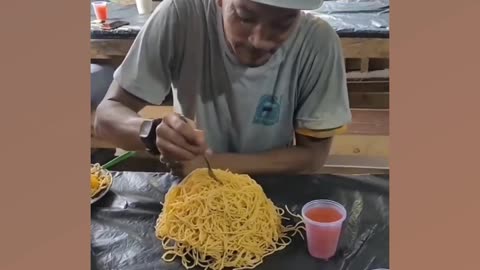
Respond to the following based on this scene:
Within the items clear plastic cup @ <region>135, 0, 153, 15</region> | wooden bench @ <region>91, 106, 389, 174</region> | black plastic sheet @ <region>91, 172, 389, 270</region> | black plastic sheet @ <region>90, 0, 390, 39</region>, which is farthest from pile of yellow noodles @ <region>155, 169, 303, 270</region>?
clear plastic cup @ <region>135, 0, 153, 15</region>

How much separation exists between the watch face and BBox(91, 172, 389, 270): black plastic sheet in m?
0.08

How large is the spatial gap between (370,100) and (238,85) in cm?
23

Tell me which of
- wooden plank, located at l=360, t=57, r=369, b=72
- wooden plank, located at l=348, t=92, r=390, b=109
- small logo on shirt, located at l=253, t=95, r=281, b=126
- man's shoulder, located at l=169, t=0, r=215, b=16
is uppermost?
man's shoulder, located at l=169, t=0, r=215, b=16

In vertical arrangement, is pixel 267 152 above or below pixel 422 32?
below

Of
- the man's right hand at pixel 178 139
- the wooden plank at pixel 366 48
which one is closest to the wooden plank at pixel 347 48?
the wooden plank at pixel 366 48

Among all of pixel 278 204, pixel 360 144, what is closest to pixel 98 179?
pixel 278 204

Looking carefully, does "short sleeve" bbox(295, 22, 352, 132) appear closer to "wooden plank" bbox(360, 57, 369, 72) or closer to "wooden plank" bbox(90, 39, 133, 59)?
"wooden plank" bbox(360, 57, 369, 72)

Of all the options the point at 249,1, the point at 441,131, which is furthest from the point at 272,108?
the point at 441,131

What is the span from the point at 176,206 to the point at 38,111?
30 centimetres

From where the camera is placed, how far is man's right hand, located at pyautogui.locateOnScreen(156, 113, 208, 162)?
1.83 ft

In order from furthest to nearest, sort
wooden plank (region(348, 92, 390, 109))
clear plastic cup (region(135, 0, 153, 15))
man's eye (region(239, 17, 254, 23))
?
1. clear plastic cup (region(135, 0, 153, 15))
2. man's eye (region(239, 17, 254, 23))
3. wooden plank (region(348, 92, 390, 109))

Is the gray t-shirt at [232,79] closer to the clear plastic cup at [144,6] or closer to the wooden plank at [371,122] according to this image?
the wooden plank at [371,122]

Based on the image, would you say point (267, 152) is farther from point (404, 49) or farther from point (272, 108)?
point (404, 49)

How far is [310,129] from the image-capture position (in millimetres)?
762
